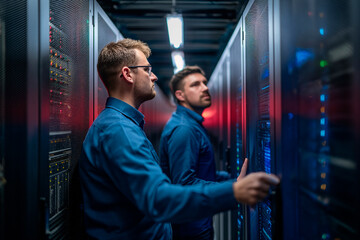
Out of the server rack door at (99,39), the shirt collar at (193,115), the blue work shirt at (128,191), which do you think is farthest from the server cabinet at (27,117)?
the shirt collar at (193,115)

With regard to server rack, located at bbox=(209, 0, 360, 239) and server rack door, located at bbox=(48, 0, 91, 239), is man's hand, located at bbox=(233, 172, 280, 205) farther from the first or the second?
server rack door, located at bbox=(48, 0, 91, 239)

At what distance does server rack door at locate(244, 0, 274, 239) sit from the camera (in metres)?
1.11

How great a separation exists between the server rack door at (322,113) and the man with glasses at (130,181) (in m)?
0.16

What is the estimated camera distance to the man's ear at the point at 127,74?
3.97 feet

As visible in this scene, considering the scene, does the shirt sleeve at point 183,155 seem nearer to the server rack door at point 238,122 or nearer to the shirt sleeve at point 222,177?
the server rack door at point 238,122

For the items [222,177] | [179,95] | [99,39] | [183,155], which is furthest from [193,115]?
[99,39]

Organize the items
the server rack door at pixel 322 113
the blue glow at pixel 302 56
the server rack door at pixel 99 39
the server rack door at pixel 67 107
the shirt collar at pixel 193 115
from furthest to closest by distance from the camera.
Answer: the shirt collar at pixel 193 115 → the server rack door at pixel 99 39 → the server rack door at pixel 67 107 → the blue glow at pixel 302 56 → the server rack door at pixel 322 113

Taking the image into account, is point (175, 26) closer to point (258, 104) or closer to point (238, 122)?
point (238, 122)

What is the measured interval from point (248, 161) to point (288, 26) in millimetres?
878

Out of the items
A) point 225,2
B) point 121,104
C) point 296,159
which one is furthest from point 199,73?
point 296,159

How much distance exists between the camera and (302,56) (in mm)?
827

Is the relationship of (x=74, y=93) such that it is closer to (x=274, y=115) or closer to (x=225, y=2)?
(x=274, y=115)

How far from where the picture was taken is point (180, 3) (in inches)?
110

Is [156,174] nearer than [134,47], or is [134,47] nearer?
[156,174]
